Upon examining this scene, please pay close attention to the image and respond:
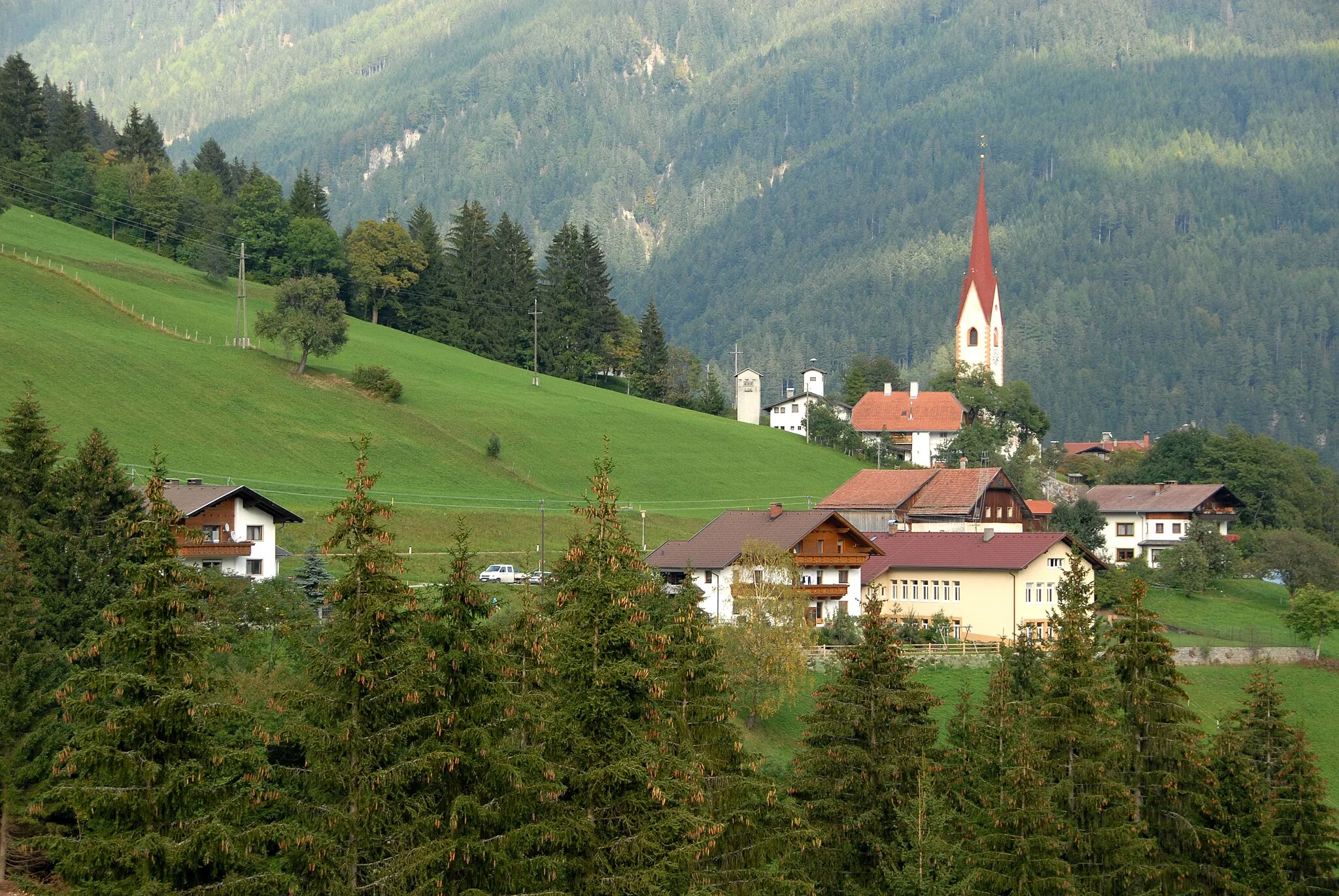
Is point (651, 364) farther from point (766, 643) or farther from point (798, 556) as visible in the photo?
point (766, 643)

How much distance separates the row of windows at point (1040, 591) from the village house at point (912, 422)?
199ft

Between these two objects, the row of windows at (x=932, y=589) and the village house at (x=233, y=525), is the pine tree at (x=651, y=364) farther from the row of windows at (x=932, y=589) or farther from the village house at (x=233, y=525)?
the village house at (x=233, y=525)

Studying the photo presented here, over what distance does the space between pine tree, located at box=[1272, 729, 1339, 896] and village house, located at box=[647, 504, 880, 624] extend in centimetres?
2436

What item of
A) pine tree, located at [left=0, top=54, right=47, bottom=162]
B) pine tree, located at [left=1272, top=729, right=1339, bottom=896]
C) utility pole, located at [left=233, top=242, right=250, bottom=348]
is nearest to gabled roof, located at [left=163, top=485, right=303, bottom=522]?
pine tree, located at [left=1272, top=729, right=1339, bottom=896]

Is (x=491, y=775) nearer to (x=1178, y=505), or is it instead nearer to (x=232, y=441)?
(x=232, y=441)

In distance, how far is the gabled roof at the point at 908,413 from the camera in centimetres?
13338

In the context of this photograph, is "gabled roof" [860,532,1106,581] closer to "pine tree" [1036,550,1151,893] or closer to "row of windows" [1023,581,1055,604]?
"row of windows" [1023,581,1055,604]

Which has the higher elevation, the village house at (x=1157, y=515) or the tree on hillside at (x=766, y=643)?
the village house at (x=1157, y=515)

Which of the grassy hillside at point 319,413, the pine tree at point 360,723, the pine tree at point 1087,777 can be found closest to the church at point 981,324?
the grassy hillside at point 319,413

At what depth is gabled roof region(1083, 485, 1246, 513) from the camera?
3831 inches

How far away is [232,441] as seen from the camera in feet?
263

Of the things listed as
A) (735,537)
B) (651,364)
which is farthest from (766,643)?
(651,364)

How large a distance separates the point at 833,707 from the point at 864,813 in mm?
2540

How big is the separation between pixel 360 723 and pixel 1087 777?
57.5 ft
